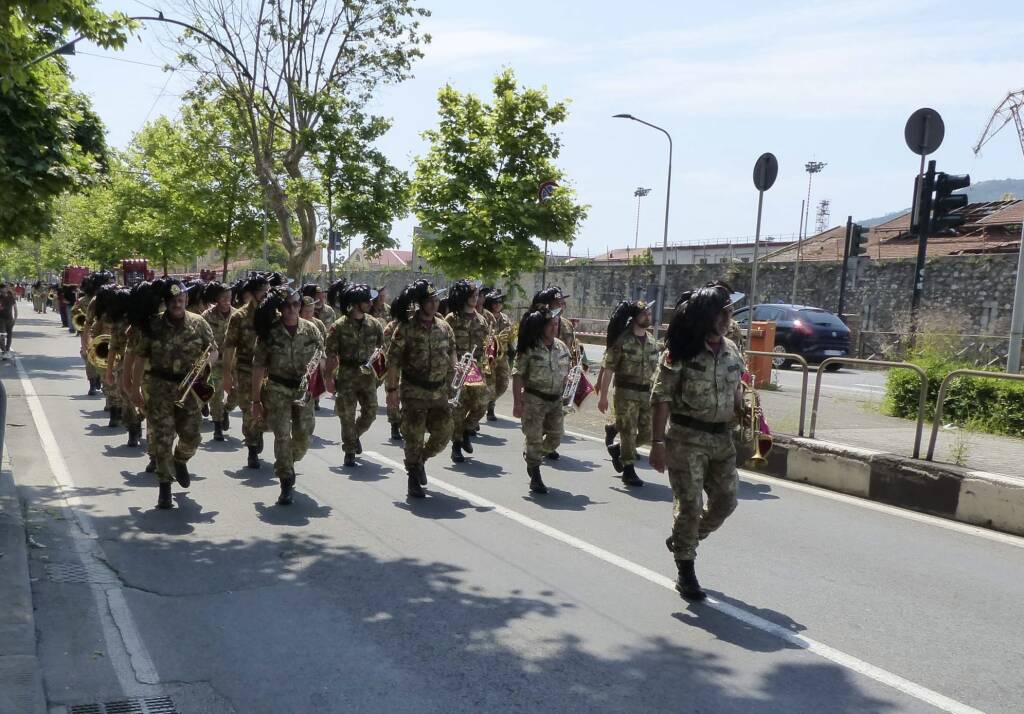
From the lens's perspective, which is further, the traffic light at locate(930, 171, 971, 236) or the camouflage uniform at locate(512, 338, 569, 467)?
the traffic light at locate(930, 171, 971, 236)

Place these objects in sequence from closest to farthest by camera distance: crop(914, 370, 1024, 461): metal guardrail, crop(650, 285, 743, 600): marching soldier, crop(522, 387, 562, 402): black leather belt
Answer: crop(650, 285, 743, 600): marching soldier → crop(914, 370, 1024, 461): metal guardrail → crop(522, 387, 562, 402): black leather belt

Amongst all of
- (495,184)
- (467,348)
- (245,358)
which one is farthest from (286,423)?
(495,184)

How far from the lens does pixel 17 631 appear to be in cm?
427

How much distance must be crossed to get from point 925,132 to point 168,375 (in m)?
9.44

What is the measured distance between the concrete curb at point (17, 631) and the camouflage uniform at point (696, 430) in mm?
3351

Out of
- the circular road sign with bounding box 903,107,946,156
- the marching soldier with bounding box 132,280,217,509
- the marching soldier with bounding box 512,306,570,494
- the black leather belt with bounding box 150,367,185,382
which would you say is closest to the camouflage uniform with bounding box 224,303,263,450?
the marching soldier with bounding box 132,280,217,509

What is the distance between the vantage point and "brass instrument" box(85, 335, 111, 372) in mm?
10188

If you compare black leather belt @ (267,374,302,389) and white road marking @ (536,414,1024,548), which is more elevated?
black leather belt @ (267,374,302,389)

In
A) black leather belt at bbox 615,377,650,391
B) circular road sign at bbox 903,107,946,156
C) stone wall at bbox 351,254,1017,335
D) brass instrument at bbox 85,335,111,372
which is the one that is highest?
circular road sign at bbox 903,107,946,156

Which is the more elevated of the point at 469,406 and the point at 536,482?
the point at 469,406

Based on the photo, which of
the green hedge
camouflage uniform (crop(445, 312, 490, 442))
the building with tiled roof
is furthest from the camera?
the building with tiled roof

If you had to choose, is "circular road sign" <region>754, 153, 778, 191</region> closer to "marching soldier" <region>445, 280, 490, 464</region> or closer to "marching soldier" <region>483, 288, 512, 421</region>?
"marching soldier" <region>483, 288, 512, 421</region>

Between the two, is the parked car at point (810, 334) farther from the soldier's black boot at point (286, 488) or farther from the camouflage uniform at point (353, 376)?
the soldier's black boot at point (286, 488)

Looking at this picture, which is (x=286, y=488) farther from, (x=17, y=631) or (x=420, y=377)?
(x=17, y=631)
